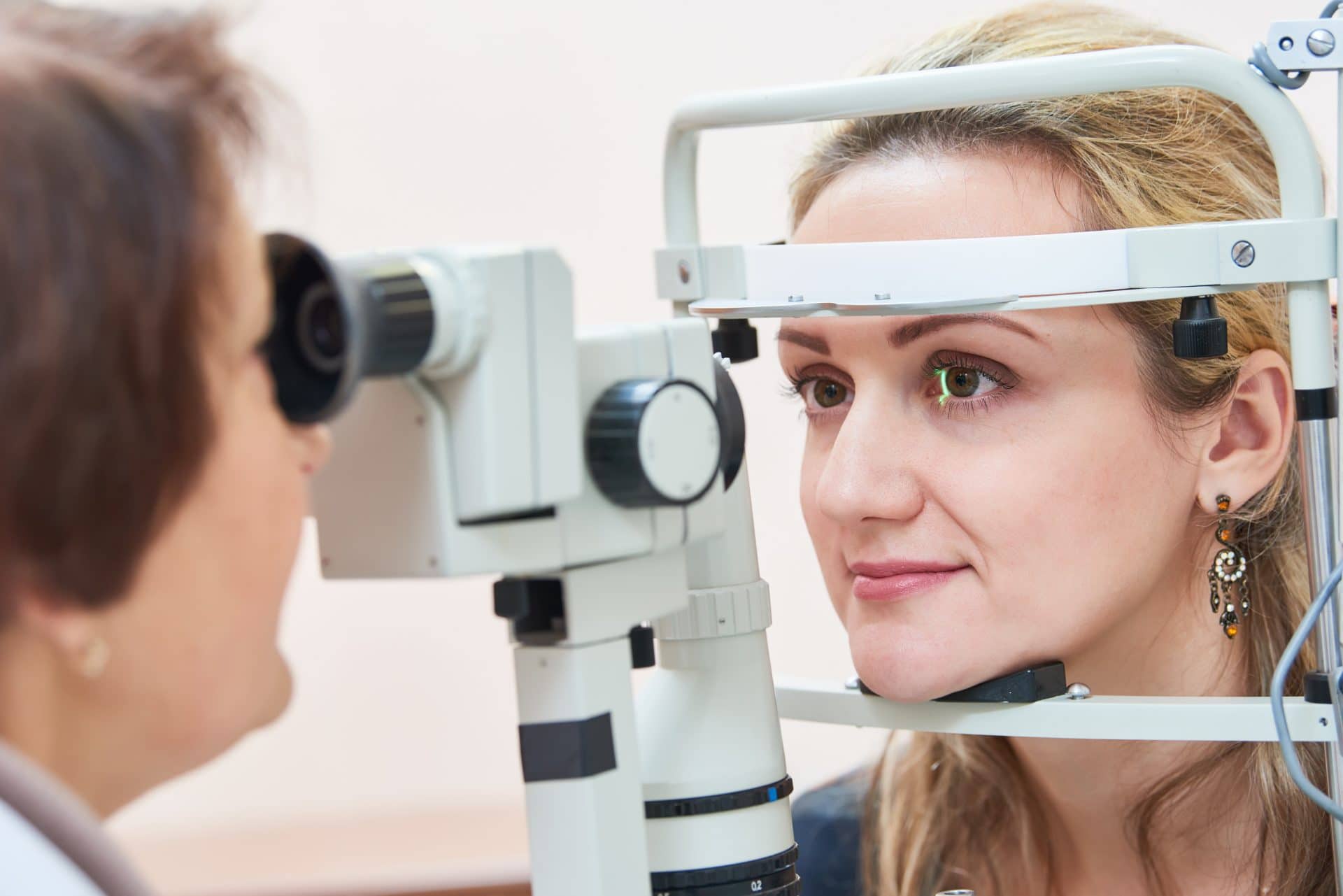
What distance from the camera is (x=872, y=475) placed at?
918 mm

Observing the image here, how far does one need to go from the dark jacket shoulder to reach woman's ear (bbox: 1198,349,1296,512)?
58cm

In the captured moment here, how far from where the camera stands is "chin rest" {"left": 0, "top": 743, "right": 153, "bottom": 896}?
20.3 inches

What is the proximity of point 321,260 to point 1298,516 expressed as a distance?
763 millimetres

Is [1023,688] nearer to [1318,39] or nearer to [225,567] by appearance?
[1318,39]

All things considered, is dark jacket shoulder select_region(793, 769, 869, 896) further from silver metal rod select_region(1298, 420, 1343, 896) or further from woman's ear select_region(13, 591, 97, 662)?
woman's ear select_region(13, 591, 97, 662)

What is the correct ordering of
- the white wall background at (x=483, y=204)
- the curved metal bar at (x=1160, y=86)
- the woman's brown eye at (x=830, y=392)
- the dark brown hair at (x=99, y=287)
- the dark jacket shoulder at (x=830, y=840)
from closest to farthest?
the dark brown hair at (x=99, y=287), the curved metal bar at (x=1160, y=86), the woman's brown eye at (x=830, y=392), the dark jacket shoulder at (x=830, y=840), the white wall background at (x=483, y=204)

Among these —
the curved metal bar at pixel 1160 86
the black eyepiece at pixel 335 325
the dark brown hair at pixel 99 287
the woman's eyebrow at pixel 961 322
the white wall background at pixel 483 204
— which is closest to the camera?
the dark brown hair at pixel 99 287

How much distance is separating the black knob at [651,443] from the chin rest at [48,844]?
28 centimetres

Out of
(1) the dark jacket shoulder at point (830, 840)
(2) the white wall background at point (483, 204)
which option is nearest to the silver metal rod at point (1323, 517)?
(1) the dark jacket shoulder at point (830, 840)

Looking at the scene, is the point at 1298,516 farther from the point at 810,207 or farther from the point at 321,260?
the point at 321,260

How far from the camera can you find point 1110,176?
3.13ft

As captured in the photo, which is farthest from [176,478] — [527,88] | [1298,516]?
→ [527,88]

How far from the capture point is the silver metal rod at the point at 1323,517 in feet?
2.68

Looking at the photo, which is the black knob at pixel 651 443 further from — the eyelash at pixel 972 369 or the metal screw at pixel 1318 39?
the metal screw at pixel 1318 39
